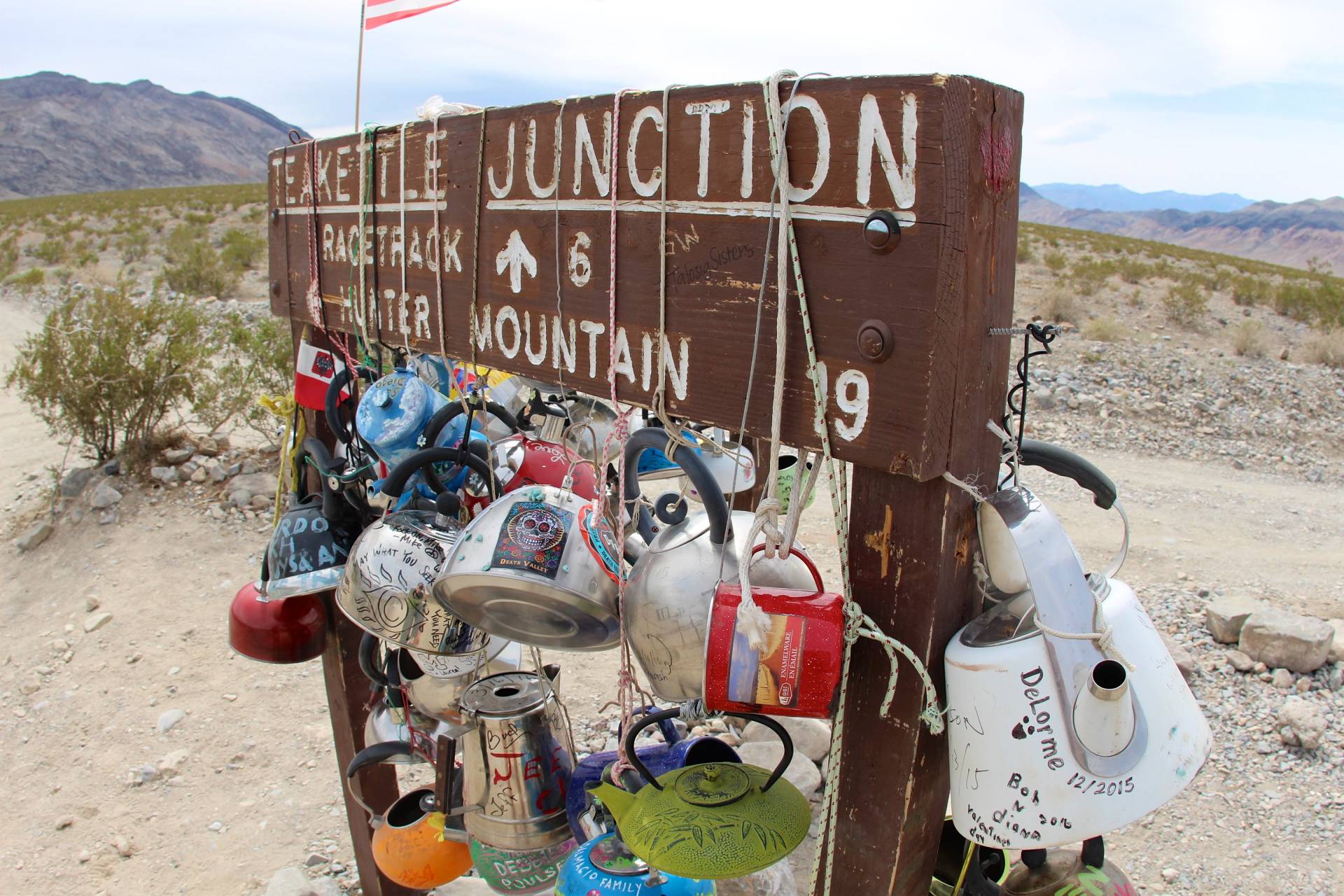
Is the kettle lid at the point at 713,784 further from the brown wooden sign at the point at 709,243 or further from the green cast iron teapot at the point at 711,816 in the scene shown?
the brown wooden sign at the point at 709,243

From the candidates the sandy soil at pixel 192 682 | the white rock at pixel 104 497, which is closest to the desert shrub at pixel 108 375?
the white rock at pixel 104 497

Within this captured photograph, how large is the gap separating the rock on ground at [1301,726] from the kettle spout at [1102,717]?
2325 millimetres

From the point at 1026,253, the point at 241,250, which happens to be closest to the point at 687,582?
the point at 241,250

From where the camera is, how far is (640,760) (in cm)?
120

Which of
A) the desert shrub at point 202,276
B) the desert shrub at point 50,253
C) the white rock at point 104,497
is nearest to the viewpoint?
the white rock at point 104,497

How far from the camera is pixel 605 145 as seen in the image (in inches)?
41.7

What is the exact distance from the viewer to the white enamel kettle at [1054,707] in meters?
0.81

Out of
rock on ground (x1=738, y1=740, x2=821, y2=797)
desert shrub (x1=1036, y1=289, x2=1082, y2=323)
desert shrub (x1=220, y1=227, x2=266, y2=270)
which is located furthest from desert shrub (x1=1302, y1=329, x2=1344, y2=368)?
desert shrub (x1=220, y1=227, x2=266, y2=270)

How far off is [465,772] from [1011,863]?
787 mm

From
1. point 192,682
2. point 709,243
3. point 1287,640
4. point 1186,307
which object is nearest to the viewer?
point 709,243

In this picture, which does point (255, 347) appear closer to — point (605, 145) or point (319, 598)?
point (319, 598)

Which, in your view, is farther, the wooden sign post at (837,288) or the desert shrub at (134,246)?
the desert shrub at (134,246)

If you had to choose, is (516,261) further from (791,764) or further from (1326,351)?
(1326,351)

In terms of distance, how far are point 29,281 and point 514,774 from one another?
625 inches
